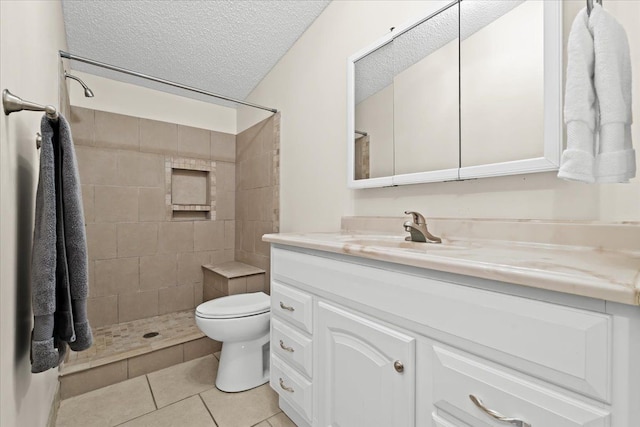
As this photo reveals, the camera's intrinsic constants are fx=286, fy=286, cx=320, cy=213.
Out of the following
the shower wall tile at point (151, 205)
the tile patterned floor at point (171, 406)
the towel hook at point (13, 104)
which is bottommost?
the tile patterned floor at point (171, 406)

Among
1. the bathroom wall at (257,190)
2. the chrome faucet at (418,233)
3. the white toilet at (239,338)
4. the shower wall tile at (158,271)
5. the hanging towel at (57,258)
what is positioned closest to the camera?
the hanging towel at (57,258)

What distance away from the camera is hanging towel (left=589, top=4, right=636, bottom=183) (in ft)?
2.09

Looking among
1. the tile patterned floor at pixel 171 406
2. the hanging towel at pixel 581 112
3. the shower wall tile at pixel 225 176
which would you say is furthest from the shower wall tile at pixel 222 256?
the hanging towel at pixel 581 112

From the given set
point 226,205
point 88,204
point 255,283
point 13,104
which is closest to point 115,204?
point 88,204

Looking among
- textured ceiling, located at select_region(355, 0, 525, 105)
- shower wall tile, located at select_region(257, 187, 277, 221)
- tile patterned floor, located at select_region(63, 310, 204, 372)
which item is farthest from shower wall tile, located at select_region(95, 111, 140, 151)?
textured ceiling, located at select_region(355, 0, 525, 105)

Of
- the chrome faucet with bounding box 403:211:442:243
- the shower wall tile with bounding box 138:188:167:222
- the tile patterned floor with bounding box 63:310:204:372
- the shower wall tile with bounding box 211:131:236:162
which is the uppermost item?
the shower wall tile with bounding box 211:131:236:162

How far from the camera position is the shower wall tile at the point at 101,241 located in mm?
2275

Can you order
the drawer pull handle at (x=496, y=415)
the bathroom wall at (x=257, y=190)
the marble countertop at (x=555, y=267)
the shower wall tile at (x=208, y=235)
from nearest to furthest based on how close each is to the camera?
the marble countertop at (x=555, y=267), the drawer pull handle at (x=496, y=415), the bathroom wall at (x=257, y=190), the shower wall tile at (x=208, y=235)

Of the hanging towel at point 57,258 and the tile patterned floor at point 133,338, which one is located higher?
the hanging towel at point 57,258

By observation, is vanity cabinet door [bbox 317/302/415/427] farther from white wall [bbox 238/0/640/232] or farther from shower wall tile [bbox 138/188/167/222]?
shower wall tile [bbox 138/188/167/222]

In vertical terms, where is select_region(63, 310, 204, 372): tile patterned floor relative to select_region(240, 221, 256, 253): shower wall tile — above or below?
below

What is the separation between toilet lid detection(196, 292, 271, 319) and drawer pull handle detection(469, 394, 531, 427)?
51.3 inches

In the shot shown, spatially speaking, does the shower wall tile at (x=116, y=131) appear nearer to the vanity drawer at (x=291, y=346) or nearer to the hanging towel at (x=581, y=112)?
the vanity drawer at (x=291, y=346)

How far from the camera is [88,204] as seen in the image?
89.4 inches
